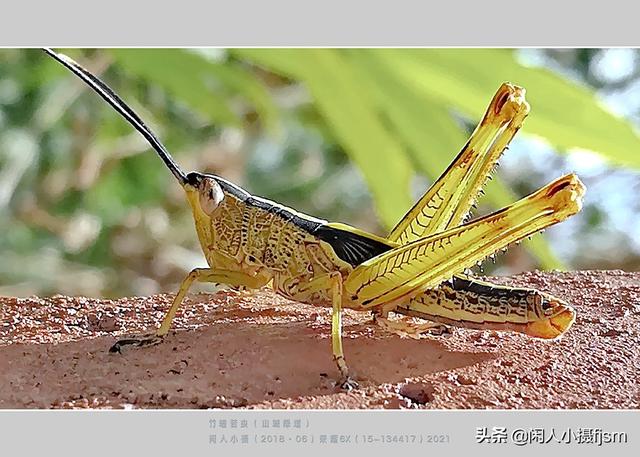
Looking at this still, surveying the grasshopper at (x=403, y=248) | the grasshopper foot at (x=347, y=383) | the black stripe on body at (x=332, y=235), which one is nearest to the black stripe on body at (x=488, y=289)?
the grasshopper at (x=403, y=248)

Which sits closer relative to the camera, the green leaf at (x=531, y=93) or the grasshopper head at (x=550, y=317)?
the grasshopper head at (x=550, y=317)

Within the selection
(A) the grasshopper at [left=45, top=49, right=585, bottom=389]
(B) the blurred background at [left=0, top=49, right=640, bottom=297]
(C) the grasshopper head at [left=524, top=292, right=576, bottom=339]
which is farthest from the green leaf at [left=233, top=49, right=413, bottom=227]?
(C) the grasshopper head at [left=524, top=292, right=576, bottom=339]

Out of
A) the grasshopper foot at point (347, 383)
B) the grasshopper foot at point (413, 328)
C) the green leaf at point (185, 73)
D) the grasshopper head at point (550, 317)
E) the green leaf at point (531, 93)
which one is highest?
the green leaf at point (185, 73)

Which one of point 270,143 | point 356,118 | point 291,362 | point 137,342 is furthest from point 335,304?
point 270,143

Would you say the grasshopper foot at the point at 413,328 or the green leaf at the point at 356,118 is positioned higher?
the green leaf at the point at 356,118

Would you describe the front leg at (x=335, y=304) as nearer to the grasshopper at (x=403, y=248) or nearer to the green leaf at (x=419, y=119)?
the grasshopper at (x=403, y=248)

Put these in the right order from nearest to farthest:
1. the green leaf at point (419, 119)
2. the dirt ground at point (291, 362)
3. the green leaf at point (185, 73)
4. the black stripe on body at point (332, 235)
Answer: the dirt ground at point (291, 362) < the black stripe on body at point (332, 235) < the green leaf at point (419, 119) < the green leaf at point (185, 73)

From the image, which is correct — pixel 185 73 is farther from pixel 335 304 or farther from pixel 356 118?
pixel 335 304
